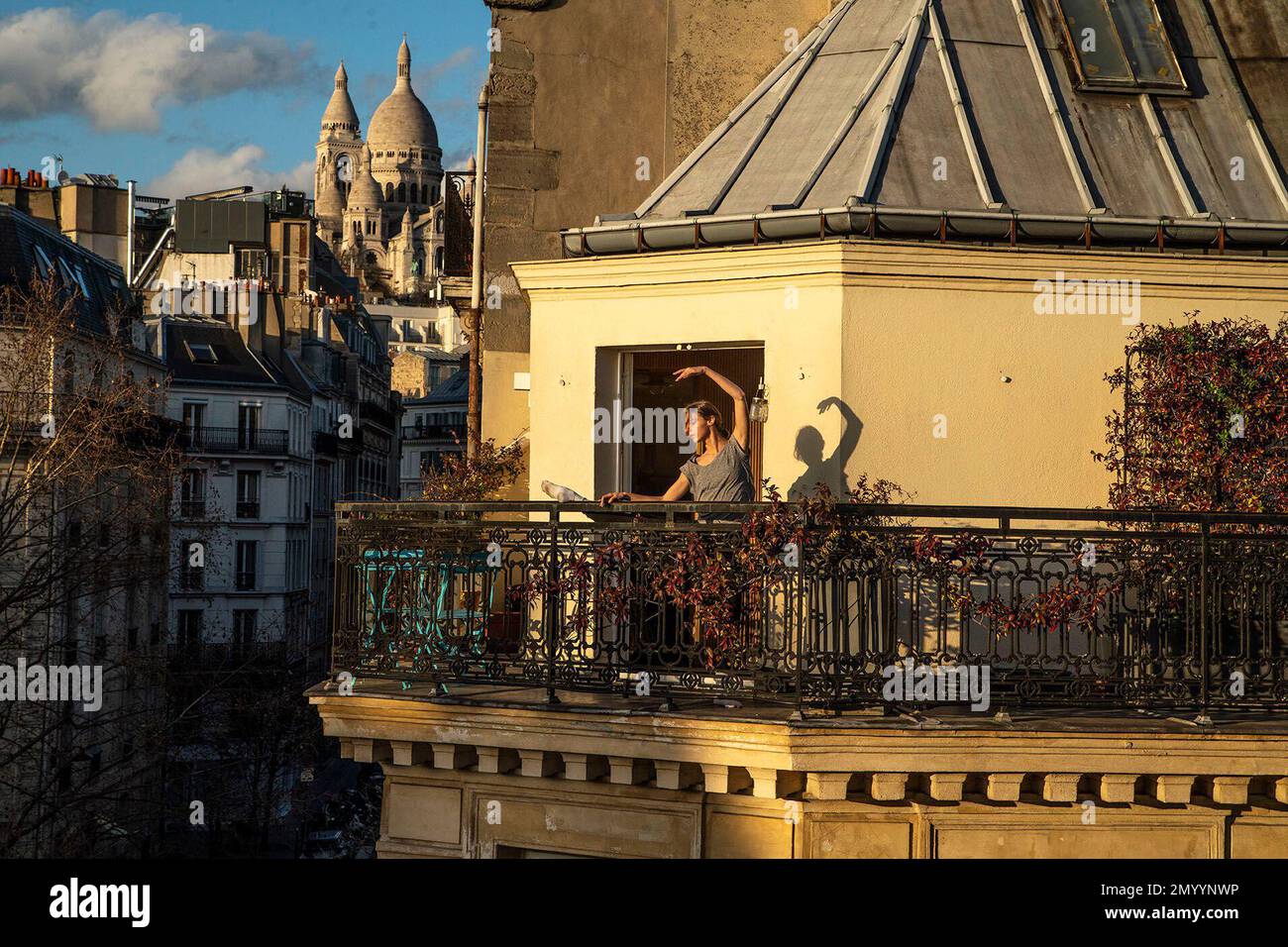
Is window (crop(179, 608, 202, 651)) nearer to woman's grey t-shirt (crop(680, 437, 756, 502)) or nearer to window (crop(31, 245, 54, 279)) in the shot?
window (crop(31, 245, 54, 279))

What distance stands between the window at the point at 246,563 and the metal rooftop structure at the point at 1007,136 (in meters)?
64.1

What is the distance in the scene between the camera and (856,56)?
15375mm

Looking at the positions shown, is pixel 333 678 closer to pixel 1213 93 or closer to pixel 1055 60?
pixel 1055 60

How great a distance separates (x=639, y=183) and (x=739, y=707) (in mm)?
8075

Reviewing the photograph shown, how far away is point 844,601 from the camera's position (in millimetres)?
10461

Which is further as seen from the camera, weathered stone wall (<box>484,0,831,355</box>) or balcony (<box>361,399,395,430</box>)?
balcony (<box>361,399,395,430</box>)

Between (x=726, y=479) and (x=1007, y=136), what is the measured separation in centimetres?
463

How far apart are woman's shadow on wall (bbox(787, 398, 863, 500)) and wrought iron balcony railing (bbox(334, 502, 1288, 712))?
4.78ft

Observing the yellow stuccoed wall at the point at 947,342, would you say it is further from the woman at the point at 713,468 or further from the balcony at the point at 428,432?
the balcony at the point at 428,432

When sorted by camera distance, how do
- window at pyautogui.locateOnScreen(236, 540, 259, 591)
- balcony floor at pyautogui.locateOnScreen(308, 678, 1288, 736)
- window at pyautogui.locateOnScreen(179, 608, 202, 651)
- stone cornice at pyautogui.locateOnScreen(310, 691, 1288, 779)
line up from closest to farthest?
Answer: stone cornice at pyautogui.locateOnScreen(310, 691, 1288, 779)
balcony floor at pyautogui.locateOnScreen(308, 678, 1288, 736)
window at pyautogui.locateOnScreen(179, 608, 202, 651)
window at pyautogui.locateOnScreen(236, 540, 259, 591)

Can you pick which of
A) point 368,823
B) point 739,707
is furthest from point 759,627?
point 368,823

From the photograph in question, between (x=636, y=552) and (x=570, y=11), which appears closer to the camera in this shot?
(x=636, y=552)

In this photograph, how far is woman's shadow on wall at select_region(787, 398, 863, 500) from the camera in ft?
41.6

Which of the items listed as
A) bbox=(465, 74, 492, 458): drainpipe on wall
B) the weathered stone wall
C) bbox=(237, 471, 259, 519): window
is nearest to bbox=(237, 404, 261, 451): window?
bbox=(237, 471, 259, 519): window
